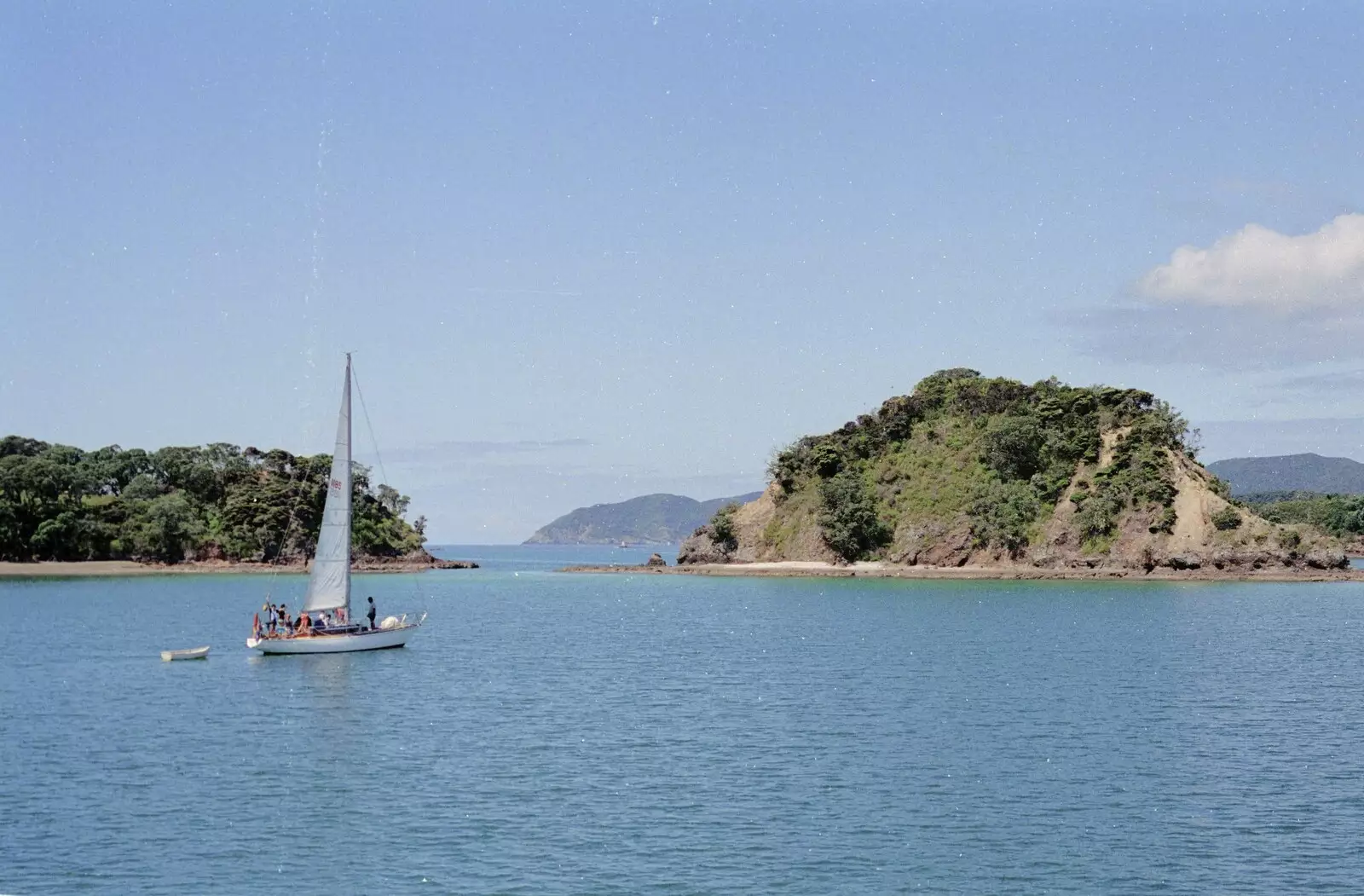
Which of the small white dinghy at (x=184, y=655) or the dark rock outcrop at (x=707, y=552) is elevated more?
the dark rock outcrop at (x=707, y=552)

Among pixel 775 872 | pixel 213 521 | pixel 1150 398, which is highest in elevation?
pixel 1150 398

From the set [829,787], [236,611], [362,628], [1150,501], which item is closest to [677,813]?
[829,787]

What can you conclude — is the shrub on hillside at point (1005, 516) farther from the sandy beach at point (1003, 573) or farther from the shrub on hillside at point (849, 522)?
the shrub on hillside at point (849, 522)

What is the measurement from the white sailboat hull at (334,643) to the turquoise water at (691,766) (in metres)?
0.83

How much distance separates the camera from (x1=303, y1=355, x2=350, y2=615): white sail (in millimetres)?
70875

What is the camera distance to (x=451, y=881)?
28938mm

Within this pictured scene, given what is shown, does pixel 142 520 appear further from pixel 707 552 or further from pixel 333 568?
pixel 333 568

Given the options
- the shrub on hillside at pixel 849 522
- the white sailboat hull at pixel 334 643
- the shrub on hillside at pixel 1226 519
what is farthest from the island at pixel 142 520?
the shrub on hillside at pixel 1226 519

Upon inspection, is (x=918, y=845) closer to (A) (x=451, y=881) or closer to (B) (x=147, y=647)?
(A) (x=451, y=881)

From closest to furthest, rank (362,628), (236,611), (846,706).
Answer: (846,706) → (362,628) → (236,611)

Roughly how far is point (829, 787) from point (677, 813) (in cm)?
514

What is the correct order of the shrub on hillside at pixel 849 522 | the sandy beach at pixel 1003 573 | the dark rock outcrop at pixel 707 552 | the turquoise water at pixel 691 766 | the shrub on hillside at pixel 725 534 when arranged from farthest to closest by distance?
the shrub on hillside at pixel 725 534
the dark rock outcrop at pixel 707 552
the shrub on hillside at pixel 849 522
the sandy beach at pixel 1003 573
the turquoise water at pixel 691 766

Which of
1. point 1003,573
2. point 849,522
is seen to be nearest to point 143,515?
point 849,522

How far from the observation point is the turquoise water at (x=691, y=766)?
30.1 meters
